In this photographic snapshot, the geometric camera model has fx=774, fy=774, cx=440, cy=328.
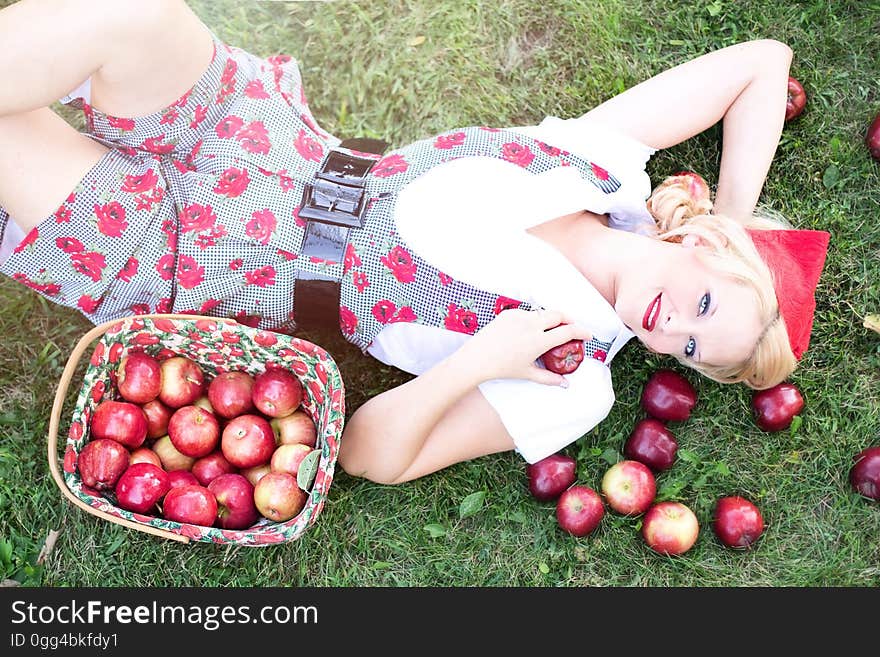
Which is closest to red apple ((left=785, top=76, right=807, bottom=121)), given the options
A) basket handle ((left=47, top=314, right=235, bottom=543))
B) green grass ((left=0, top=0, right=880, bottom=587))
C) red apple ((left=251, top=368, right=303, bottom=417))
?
green grass ((left=0, top=0, right=880, bottom=587))

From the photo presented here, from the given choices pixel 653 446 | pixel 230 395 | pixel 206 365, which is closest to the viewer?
pixel 230 395

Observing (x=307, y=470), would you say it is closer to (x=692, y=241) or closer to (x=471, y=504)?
(x=471, y=504)

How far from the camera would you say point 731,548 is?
10.8 feet

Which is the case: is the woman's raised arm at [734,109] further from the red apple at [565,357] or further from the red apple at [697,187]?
the red apple at [565,357]

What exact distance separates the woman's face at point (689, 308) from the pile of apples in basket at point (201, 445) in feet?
4.14

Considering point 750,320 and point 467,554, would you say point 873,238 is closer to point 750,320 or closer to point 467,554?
point 750,320

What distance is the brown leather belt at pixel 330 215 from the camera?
281cm

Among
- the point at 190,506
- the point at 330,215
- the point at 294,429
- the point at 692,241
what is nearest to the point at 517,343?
the point at 692,241

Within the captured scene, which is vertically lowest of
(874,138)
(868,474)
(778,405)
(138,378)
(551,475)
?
(868,474)

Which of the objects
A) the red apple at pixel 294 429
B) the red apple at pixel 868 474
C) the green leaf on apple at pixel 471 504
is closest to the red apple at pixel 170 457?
the red apple at pixel 294 429

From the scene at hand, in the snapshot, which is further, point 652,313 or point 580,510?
point 580,510

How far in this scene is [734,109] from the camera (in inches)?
125

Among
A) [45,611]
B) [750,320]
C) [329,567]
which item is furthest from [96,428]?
[750,320]

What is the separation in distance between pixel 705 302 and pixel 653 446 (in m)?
0.92
